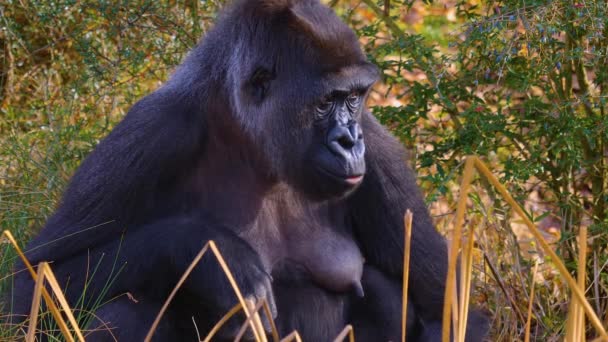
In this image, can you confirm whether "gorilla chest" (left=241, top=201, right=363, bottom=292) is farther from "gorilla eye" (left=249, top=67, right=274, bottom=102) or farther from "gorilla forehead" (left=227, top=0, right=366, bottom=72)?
"gorilla forehead" (left=227, top=0, right=366, bottom=72)

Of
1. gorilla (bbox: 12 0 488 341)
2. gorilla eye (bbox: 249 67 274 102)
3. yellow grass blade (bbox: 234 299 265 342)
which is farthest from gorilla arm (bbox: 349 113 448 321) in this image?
yellow grass blade (bbox: 234 299 265 342)

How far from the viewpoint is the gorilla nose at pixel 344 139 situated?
331 centimetres

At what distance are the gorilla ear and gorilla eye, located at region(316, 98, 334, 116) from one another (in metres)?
0.21

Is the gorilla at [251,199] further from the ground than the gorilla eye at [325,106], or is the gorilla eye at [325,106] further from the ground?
the gorilla eye at [325,106]

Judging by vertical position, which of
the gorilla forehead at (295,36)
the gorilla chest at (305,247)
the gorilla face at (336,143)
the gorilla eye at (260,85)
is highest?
the gorilla forehead at (295,36)

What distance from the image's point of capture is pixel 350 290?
12.2 ft

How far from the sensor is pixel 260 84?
3.49m

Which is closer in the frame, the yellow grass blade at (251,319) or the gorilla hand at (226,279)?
the yellow grass blade at (251,319)

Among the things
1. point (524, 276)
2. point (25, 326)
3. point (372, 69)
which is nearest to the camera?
point (25, 326)

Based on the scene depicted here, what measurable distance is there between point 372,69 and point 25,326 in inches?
59.9

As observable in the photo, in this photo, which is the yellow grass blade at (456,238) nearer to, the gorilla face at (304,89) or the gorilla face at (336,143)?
the gorilla face at (336,143)

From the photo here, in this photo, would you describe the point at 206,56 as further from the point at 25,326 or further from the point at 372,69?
the point at 25,326

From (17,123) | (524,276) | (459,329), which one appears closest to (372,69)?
(459,329)

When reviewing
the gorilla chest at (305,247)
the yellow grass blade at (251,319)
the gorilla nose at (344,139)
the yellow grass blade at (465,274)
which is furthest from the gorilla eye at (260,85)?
the yellow grass blade at (465,274)
